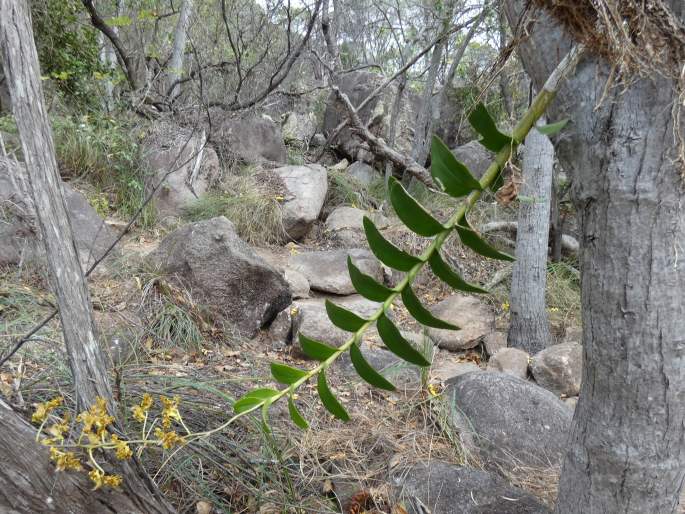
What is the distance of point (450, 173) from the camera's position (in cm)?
75

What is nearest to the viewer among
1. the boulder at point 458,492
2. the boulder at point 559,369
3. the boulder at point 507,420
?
the boulder at point 458,492

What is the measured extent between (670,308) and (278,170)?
628cm

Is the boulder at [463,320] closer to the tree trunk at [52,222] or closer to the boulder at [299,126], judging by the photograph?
the tree trunk at [52,222]

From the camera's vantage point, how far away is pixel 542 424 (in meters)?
2.69

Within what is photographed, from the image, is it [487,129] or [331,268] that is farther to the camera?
[331,268]

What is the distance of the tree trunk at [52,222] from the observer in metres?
1.06

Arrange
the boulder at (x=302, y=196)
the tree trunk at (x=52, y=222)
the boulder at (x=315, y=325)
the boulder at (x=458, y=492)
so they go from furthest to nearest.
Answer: the boulder at (x=302, y=196), the boulder at (x=315, y=325), the boulder at (x=458, y=492), the tree trunk at (x=52, y=222)

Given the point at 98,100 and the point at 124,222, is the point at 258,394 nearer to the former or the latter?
the point at 124,222

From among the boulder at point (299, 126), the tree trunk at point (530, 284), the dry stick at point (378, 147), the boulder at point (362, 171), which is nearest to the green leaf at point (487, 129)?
the tree trunk at point (530, 284)

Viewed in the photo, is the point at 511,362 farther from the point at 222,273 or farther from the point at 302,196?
the point at 302,196

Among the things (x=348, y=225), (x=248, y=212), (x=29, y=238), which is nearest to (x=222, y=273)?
(x=29, y=238)

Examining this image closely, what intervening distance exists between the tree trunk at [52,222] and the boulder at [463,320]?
11.3 ft

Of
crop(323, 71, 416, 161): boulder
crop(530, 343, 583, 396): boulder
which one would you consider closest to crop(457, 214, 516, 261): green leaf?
crop(530, 343, 583, 396): boulder

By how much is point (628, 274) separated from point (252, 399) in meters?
0.62
